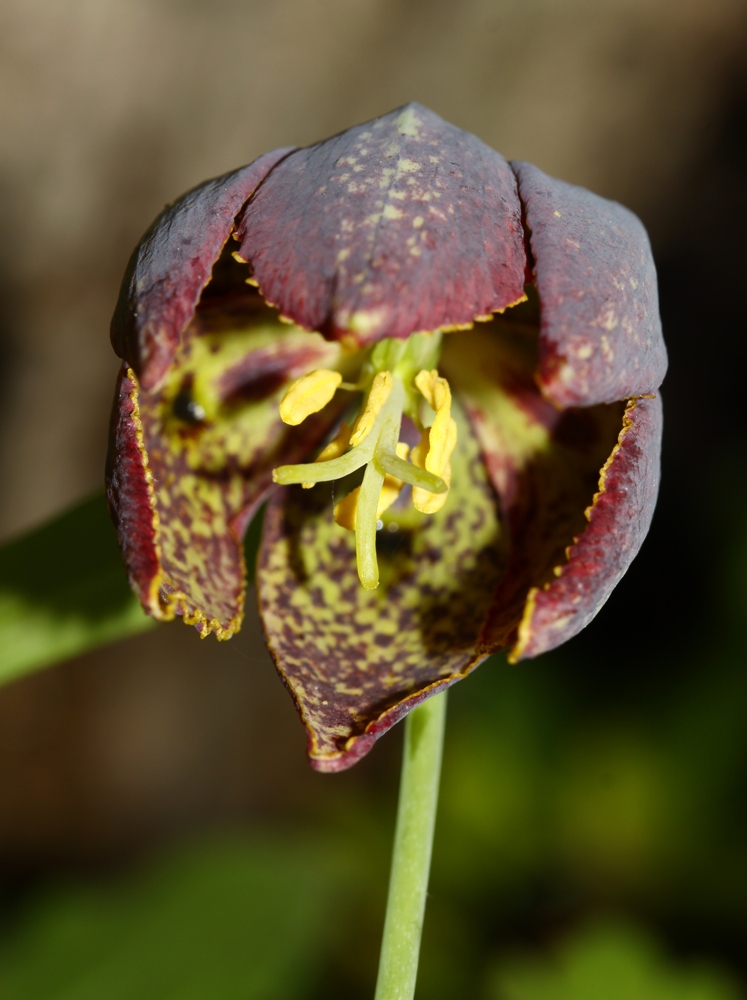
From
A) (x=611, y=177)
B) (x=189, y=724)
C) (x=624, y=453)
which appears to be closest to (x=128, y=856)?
(x=189, y=724)

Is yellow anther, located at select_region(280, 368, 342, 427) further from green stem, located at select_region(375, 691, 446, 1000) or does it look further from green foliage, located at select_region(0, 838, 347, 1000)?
green foliage, located at select_region(0, 838, 347, 1000)

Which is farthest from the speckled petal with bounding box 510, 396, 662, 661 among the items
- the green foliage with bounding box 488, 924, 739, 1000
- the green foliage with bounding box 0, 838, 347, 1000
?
the green foliage with bounding box 0, 838, 347, 1000

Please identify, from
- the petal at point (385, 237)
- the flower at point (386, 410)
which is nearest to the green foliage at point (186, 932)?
the flower at point (386, 410)

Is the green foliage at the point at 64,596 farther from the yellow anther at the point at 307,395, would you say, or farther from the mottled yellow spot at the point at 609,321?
the mottled yellow spot at the point at 609,321

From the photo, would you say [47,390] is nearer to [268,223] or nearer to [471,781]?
[471,781]

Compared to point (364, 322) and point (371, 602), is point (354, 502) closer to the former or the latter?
point (371, 602)

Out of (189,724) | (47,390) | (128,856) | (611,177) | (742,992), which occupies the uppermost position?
(611,177)
